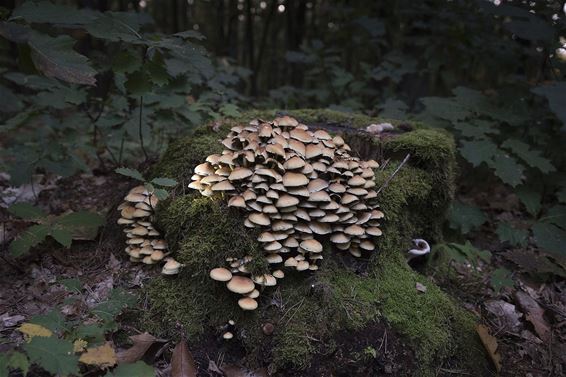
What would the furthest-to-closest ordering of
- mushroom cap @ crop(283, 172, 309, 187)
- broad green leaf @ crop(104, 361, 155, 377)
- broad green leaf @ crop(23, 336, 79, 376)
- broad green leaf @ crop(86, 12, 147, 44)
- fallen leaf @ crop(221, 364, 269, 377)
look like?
mushroom cap @ crop(283, 172, 309, 187)
broad green leaf @ crop(86, 12, 147, 44)
fallen leaf @ crop(221, 364, 269, 377)
broad green leaf @ crop(104, 361, 155, 377)
broad green leaf @ crop(23, 336, 79, 376)

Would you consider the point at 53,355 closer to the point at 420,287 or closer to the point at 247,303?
the point at 247,303

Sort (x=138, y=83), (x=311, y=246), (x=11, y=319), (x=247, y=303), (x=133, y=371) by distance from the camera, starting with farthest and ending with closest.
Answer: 1. (x=138, y=83)
2. (x=311, y=246)
3. (x=11, y=319)
4. (x=247, y=303)
5. (x=133, y=371)

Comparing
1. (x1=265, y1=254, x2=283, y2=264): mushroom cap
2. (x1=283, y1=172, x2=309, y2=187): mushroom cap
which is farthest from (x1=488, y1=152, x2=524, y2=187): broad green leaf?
(x1=265, y1=254, x2=283, y2=264): mushroom cap

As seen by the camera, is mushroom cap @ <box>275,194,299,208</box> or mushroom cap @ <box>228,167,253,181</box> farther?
mushroom cap @ <box>228,167,253,181</box>

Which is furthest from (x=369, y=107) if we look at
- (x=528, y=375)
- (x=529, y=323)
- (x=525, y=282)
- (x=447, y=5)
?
(x=528, y=375)

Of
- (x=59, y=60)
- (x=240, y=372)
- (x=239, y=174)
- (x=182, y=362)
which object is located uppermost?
(x=59, y=60)

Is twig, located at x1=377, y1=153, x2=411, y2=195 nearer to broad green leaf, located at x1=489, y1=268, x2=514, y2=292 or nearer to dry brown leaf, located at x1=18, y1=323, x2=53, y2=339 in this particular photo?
broad green leaf, located at x1=489, y1=268, x2=514, y2=292

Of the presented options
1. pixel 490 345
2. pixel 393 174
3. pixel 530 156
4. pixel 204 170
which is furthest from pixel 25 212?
pixel 530 156
